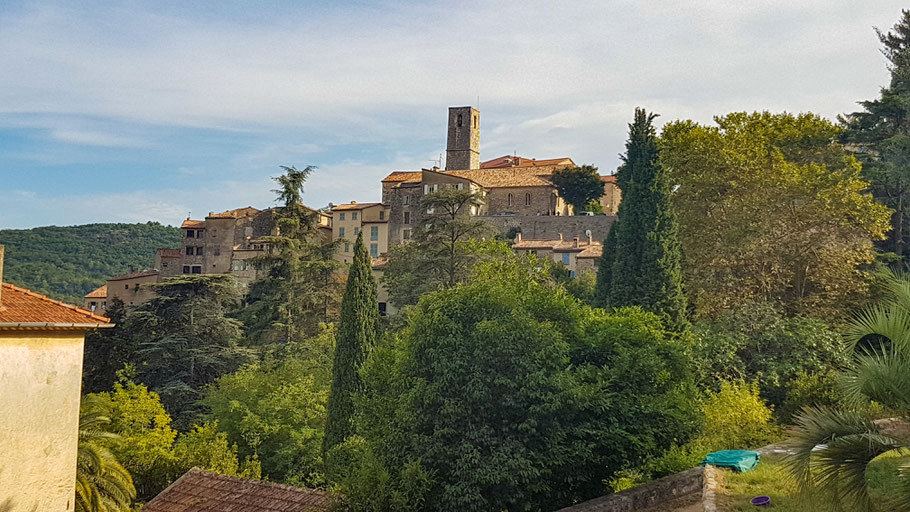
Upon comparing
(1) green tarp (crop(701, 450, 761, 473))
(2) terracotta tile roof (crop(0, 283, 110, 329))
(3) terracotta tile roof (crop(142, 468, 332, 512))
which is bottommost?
(3) terracotta tile roof (crop(142, 468, 332, 512))

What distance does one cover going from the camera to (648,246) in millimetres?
24766

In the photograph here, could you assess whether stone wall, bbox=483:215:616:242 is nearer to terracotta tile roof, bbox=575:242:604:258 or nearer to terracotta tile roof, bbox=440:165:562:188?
terracotta tile roof, bbox=440:165:562:188

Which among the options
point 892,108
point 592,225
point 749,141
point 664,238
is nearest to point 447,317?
point 664,238

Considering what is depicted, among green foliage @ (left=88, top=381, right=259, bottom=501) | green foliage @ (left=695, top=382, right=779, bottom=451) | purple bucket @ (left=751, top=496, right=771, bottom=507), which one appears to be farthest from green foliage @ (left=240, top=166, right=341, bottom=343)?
purple bucket @ (left=751, top=496, right=771, bottom=507)

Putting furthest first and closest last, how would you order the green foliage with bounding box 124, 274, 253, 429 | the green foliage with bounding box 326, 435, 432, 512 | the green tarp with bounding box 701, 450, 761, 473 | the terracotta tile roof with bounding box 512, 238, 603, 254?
the terracotta tile roof with bounding box 512, 238, 603, 254
the green foliage with bounding box 124, 274, 253, 429
the green tarp with bounding box 701, 450, 761, 473
the green foliage with bounding box 326, 435, 432, 512

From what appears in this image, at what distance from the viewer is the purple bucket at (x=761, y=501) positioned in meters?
11.1

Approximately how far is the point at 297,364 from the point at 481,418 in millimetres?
20615

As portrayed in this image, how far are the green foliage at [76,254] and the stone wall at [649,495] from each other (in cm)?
6344

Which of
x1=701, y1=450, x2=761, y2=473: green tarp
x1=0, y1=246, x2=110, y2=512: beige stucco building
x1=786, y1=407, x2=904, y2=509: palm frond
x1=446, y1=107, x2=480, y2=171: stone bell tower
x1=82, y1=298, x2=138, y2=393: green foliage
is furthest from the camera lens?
x1=446, y1=107, x2=480, y2=171: stone bell tower

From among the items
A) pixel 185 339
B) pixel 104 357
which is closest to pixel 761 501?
pixel 185 339

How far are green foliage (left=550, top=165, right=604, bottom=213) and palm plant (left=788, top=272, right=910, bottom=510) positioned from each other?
70551 mm

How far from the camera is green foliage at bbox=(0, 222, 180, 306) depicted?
72.1 m

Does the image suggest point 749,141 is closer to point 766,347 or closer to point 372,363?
point 766,347

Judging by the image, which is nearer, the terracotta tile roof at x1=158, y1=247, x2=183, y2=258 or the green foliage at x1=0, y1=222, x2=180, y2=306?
the green foliage at x1=0, y1=222, x2=180, y2=306
